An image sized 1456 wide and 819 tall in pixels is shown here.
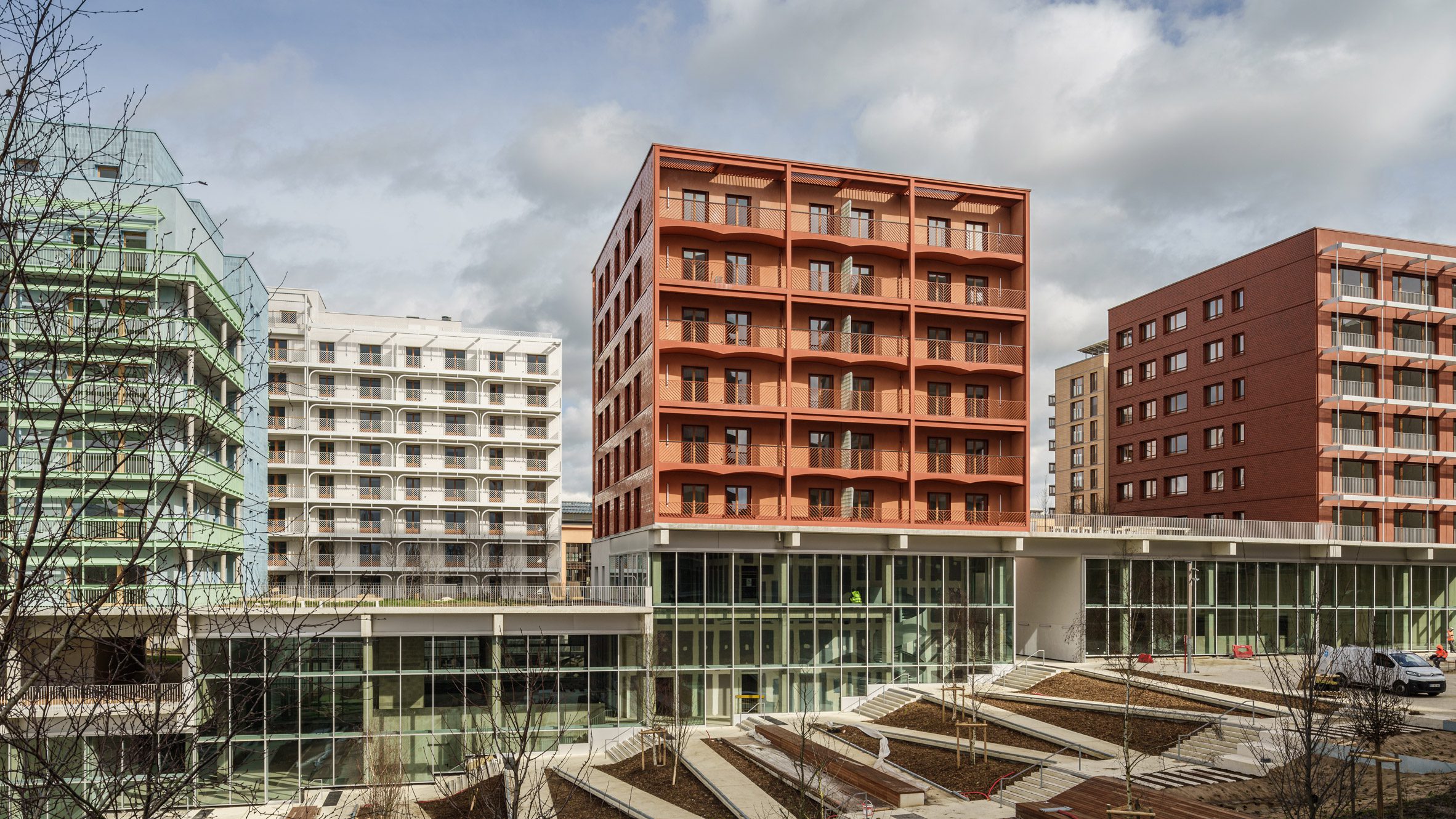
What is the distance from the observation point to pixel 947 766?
3303 centimetres

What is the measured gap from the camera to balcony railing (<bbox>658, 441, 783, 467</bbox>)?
4538cm

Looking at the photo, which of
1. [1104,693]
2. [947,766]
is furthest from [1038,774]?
[1104,693]

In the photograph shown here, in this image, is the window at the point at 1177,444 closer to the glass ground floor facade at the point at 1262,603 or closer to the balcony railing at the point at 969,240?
the glass ground floor facade at the point at 1262,603

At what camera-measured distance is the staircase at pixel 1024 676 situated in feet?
147

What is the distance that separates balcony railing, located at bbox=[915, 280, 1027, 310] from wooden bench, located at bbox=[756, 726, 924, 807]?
72.6ft

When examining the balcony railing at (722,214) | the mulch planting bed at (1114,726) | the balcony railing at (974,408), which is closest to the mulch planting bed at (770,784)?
the mulch planting bed at (1114,726)

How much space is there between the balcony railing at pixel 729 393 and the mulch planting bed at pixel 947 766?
1573cm

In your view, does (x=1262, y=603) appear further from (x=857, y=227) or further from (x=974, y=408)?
(x=857, y=227)

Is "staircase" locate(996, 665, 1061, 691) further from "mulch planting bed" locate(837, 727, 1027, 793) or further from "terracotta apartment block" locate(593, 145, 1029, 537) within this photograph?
"mulch planting bed" locate(837, 727, 1027, 793)

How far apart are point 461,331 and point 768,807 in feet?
222

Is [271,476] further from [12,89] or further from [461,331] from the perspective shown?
[12,89]

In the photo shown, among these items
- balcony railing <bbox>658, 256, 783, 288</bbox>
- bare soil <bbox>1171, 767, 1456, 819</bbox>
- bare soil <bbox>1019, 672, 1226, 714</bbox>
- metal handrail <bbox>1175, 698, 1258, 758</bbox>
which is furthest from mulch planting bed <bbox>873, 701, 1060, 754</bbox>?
balcony railing <bbox>658, 256, 783, 288</bbox>

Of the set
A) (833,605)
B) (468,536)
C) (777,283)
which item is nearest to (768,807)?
(833,605)

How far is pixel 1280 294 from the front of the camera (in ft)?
186
